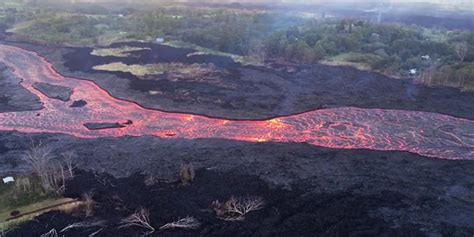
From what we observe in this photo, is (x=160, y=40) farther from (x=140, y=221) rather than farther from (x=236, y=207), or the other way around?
(x=140, y=221)

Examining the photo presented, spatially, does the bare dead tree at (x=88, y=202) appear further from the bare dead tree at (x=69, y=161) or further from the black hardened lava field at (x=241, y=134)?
the bare dead tree at (x=69, y=161)

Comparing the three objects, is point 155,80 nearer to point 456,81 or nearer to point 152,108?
point 152,108

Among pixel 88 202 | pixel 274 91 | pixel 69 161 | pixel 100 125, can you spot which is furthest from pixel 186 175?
pixel 274 91

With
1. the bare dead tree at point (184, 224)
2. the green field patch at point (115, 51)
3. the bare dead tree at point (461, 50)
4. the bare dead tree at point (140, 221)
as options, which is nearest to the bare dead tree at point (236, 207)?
the bare dead tree at point (184, 224)

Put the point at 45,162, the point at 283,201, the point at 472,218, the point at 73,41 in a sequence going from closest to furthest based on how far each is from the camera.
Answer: the point at 472,218, the point at 283,201, the point at 45,162, the point at 73,41

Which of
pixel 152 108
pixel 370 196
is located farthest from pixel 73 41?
pixel 370 196

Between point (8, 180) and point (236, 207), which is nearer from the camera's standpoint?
point (236, 207)
